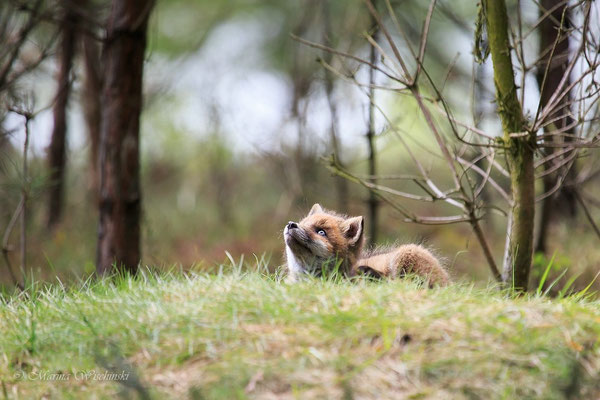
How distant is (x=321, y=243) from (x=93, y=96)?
347 inches

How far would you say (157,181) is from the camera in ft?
63.4

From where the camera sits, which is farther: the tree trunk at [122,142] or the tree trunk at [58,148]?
the tree trunk at [58,148]

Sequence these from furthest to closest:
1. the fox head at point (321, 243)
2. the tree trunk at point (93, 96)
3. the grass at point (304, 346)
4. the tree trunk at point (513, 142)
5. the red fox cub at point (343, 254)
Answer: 1. the tree trunk at point (93, 96)
2. the fox head at point (321, 243)
3. the red fox cub at point (343, 254)
4. the tree trunk at point (513, 142)
5. the grass at point (304, 346)

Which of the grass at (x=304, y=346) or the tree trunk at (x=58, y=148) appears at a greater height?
the tree trunk at (x=58, y=148)

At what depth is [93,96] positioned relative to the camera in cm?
1335

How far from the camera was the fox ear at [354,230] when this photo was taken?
6453 millimetres

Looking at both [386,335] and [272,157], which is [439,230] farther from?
[386,335]

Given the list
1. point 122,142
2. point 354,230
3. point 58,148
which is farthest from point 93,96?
point 354,230

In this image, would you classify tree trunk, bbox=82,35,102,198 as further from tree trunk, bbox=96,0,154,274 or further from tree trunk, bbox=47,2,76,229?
tree trunk, bbox=96,0,154,274

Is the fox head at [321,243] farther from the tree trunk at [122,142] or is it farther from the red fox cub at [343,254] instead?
the tree trunk at [122,142]

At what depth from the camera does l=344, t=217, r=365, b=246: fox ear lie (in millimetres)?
6453

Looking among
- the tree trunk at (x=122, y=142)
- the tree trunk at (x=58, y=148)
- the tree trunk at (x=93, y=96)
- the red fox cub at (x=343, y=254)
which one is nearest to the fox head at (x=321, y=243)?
the red fox cub at (x=343, y=254)

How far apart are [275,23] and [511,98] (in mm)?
13620

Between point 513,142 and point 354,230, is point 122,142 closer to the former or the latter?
point 354,230
